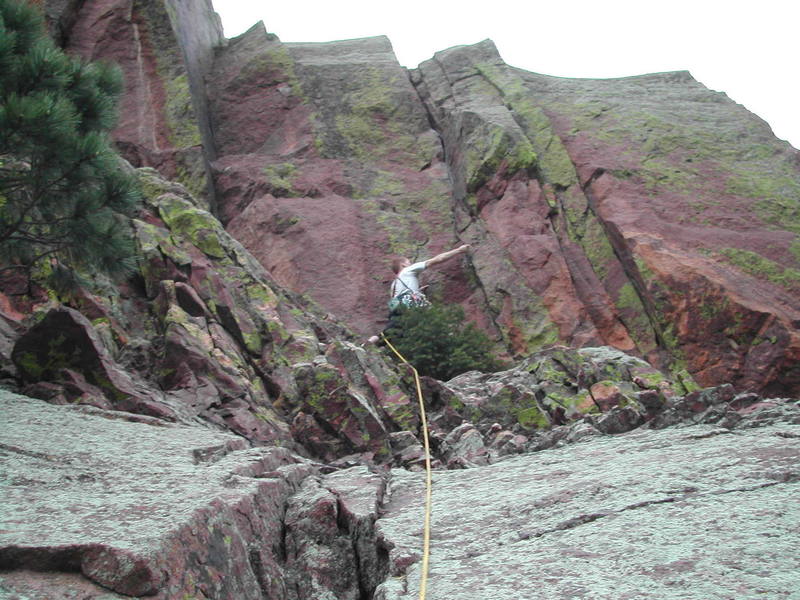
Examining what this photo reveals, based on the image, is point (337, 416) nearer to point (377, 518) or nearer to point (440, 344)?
point (377, 518)

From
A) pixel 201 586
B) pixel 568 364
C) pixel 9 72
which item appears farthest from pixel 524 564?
pixel 568 364

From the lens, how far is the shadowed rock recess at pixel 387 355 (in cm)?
409

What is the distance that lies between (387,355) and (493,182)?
5.59m

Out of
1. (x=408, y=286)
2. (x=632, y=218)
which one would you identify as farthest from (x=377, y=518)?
(x=632, y=218)

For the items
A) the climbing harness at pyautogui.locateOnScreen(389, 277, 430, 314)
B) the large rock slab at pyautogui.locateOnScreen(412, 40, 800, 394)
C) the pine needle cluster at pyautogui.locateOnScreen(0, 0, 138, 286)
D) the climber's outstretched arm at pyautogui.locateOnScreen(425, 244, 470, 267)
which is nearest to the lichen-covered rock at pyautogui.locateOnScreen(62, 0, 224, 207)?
the climber's outstretched arm at pyautogui.locateOnScreen(425, 244, 470, 267)

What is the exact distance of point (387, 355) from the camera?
1254cm

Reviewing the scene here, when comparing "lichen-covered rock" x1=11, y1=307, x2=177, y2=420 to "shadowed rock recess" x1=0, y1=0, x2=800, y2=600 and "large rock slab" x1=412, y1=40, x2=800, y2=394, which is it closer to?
"shadowed rock recess" x1=0, y1=0, x2=800, y2=600

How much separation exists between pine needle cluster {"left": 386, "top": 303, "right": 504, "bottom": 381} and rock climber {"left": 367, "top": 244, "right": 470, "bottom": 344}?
599 mm

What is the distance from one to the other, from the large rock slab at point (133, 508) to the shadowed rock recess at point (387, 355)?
0.02 metres

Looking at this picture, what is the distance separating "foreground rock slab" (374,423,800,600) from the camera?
3.66 metres

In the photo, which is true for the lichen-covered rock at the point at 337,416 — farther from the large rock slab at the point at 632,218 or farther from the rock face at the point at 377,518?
the large rock slab at the point at 632,218

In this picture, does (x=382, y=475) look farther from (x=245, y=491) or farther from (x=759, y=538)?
(x=759, y=538)

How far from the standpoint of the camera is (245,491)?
4809 mm

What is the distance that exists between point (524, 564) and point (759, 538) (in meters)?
1.09
